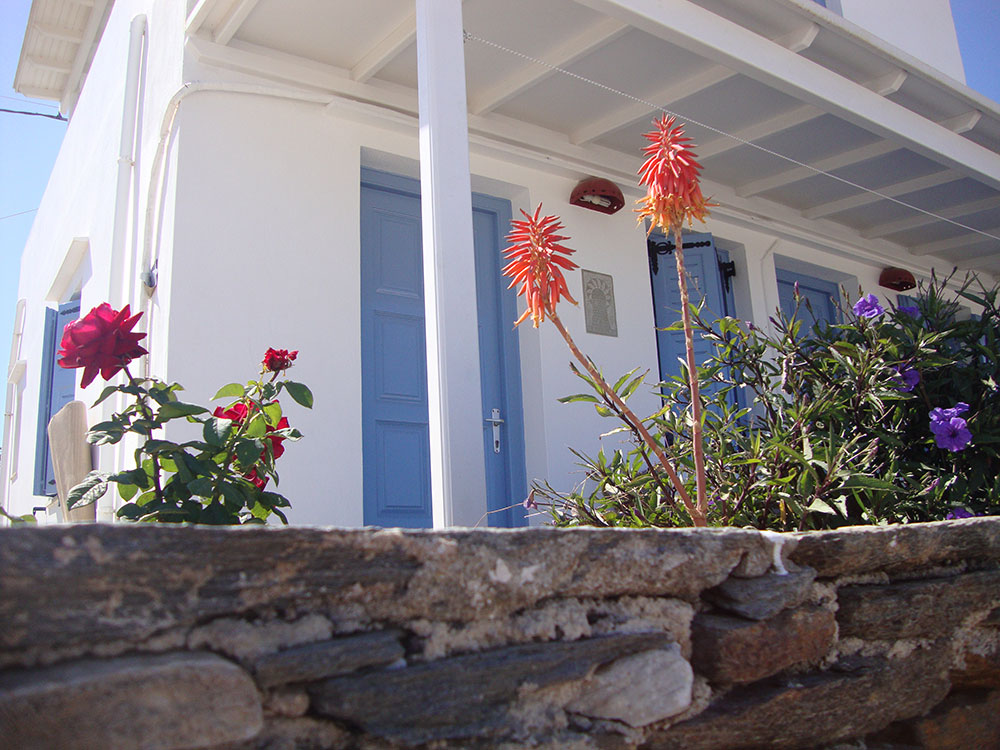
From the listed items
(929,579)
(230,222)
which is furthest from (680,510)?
(230,222)

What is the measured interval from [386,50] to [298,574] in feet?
10.4

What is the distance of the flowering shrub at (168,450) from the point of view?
1.79m

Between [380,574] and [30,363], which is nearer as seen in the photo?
[380,574]

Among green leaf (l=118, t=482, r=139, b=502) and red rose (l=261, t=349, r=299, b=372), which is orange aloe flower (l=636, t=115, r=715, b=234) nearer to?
red rose (l=261, t=349, r=299, b=372)

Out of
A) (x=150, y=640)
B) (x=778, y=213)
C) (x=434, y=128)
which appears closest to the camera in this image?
(x=150, y=640)

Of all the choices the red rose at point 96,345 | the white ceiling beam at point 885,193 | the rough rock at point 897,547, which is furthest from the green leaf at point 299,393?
the white ceiling beam at point 885,193

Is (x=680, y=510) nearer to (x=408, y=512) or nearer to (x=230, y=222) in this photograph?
(x=408, y=512)

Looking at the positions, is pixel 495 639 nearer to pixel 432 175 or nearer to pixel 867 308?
pixel 432 175

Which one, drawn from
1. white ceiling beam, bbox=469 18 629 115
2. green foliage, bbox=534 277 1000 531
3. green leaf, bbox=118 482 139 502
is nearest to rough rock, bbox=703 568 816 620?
green foliage, bbox=534 277 1000 531

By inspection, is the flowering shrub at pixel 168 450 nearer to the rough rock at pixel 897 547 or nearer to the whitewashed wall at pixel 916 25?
the rough rock at pixel 897 547

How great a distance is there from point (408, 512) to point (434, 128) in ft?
6.00

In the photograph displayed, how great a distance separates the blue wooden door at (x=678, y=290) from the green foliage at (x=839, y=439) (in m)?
2.32

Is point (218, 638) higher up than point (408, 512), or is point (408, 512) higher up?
point (408, 512)

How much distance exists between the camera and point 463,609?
1.13 metres
